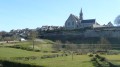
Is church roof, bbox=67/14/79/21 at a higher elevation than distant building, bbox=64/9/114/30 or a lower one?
higher

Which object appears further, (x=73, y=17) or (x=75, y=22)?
(x=73, y=17)

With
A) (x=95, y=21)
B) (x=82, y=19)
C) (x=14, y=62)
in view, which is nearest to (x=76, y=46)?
(x=14, y=62)

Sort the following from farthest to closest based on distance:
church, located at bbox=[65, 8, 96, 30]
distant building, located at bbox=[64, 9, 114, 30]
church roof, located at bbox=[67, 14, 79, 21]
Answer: church roof, located at bbox=[67, 14, 79, 21] < church, located at bbox=[65, 8, 96, 30] < distant building, located at bbox=[64, 9, 114, 30]

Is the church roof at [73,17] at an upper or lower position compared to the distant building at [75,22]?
upper

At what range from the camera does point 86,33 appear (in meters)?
78.9

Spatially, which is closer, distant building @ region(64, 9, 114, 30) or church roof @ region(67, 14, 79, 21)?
distant building @ region(64, 9, 114, 30)

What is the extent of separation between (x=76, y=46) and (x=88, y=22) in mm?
45933

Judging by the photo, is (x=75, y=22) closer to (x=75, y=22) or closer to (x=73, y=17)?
(x=75, y=22)

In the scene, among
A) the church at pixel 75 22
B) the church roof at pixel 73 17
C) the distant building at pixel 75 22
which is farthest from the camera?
the church roof at pixel 73 17

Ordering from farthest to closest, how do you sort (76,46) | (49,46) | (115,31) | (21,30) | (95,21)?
1. (21,30)
2. (95,21)
3. (115,31)
4. (49,46)
5. (76,46)

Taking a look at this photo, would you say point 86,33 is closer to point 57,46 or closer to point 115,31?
point 115,31

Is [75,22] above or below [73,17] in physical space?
below

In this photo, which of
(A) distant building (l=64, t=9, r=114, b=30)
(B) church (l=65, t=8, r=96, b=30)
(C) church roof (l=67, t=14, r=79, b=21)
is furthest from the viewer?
(C) church roof (l=67, t=14, r=79, b=21)

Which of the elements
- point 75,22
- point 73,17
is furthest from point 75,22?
point 73,17
